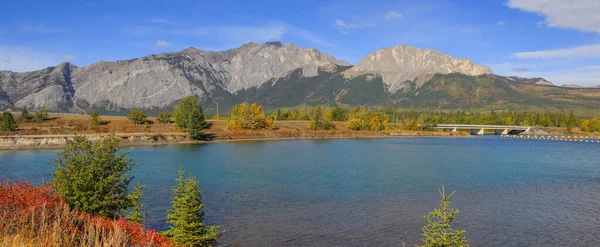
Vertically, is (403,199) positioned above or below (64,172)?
below

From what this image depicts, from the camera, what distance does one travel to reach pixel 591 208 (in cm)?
4209

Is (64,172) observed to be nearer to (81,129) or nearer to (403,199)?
(403,199)

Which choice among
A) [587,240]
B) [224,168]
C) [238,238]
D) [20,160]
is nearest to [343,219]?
[238,238]

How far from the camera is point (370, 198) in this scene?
1773 inches

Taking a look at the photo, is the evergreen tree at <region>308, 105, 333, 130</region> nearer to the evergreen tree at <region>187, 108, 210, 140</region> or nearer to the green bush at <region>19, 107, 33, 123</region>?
the evergreen tree at <region>187, 108, 210, 140</region>

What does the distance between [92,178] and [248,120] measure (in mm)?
133776

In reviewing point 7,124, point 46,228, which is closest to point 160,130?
point 7,124

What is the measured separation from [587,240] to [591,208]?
13.1 m

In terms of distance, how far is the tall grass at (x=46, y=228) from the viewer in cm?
1076

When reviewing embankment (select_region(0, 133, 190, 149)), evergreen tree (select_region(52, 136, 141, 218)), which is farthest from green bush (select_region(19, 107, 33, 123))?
evergreen tree (select_region(52, 136, 141, 218))

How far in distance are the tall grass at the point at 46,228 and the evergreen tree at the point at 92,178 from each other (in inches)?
104

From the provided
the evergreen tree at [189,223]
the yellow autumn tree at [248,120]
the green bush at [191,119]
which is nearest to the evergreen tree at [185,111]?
the green bush at [191,119]

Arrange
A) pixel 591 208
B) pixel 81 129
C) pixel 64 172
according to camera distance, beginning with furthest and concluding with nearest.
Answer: pixel 81 129
pixel 591 208
pixel 64 172

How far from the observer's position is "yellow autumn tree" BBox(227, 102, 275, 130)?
157000mm
